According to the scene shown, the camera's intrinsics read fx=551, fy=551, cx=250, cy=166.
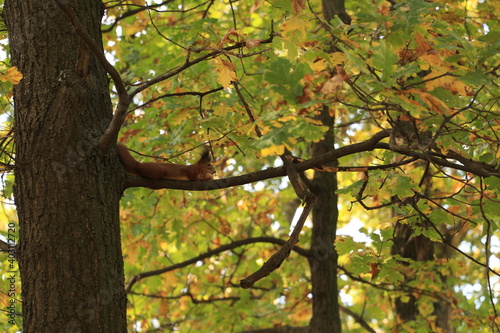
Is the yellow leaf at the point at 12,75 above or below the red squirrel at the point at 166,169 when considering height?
above

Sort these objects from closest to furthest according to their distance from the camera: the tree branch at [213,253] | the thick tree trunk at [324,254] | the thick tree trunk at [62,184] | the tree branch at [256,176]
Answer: the thick tree trunk at [62,184], the tree branch at [256,176], the tree branch at [213,253], the thick tree trunk at [324,254]

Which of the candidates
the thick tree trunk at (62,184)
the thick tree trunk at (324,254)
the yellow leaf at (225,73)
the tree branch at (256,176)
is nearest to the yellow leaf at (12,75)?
the thick tree trunk at (62,184)

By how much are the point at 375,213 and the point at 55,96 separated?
7.25 m

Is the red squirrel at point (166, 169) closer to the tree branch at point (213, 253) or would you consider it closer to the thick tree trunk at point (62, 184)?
the thick tree trunk at point (62, 184)

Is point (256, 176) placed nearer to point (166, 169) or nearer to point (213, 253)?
point (166, 169)

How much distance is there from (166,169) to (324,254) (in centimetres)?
276

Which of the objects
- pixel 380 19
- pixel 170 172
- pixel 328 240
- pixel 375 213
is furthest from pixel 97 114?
pixel 375 213

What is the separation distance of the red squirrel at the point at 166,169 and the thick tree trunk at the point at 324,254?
2222 mm

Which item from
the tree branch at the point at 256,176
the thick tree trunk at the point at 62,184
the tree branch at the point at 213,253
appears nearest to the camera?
the thick tree trunk at the point at 62,184

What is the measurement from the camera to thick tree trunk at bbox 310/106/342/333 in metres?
4.92

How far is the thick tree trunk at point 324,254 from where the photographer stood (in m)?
4.92

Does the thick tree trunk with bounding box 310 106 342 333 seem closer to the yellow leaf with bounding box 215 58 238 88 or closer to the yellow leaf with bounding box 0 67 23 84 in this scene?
the yellow leaf with bounding box 215 58 238 88

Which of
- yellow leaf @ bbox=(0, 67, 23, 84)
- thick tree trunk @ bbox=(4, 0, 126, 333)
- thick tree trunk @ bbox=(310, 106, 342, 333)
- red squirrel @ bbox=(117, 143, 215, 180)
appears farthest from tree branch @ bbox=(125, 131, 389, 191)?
thick tree trunk @ bbox=(310, 106, 342, 333)

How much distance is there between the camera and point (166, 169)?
267cm
